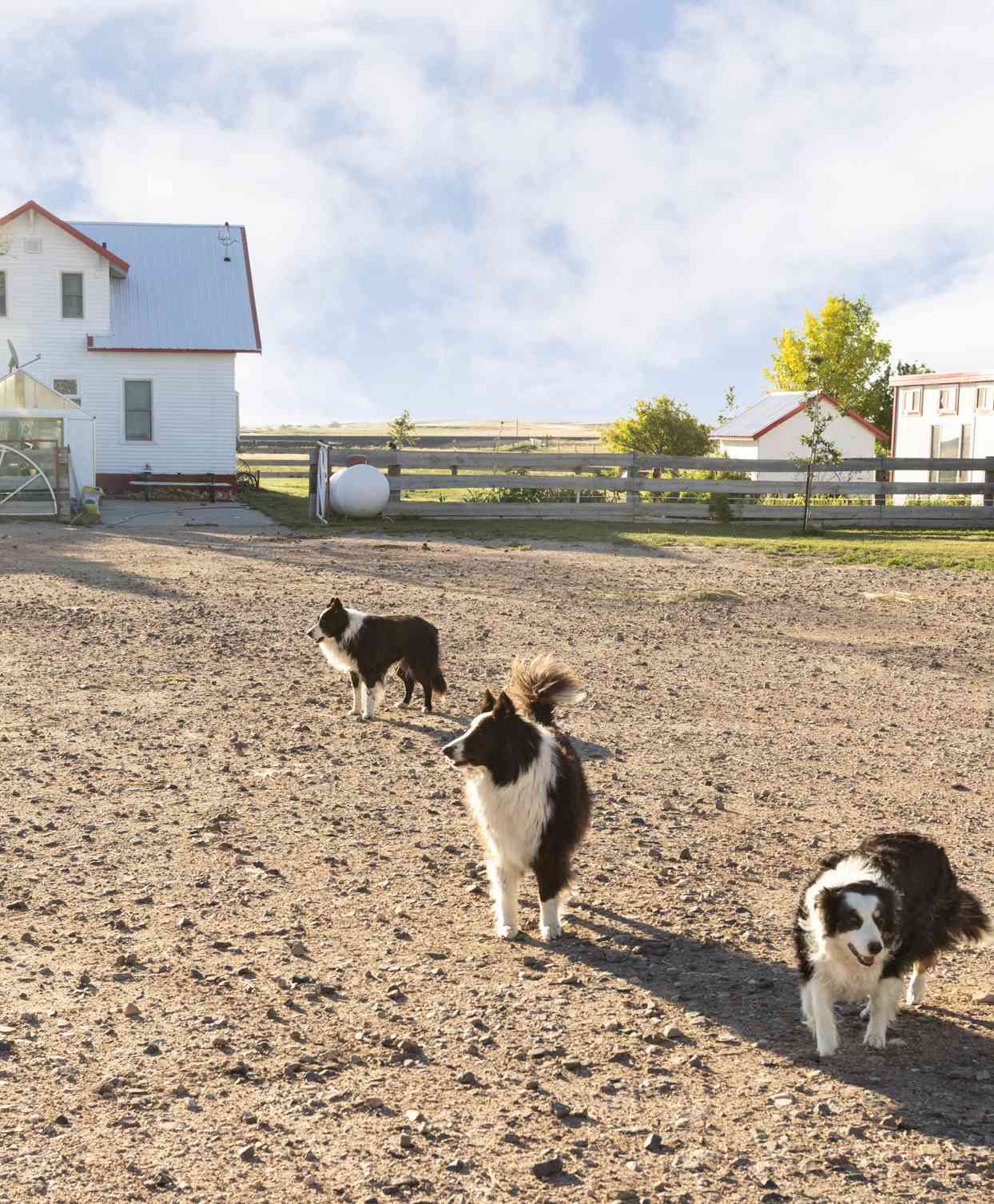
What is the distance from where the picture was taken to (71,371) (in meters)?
37.6

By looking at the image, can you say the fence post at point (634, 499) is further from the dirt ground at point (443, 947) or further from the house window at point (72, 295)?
the house window at point (72, 295)

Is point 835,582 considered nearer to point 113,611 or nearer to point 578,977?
point 113,611

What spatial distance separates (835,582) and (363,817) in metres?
12.8

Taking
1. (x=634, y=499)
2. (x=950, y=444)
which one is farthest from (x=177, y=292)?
(x=950, y=444)

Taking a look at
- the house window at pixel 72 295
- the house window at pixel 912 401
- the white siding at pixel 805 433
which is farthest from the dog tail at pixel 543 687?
the white siding at pixel 805 433

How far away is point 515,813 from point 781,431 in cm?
5246

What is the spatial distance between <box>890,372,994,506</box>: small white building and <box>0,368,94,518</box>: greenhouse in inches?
853

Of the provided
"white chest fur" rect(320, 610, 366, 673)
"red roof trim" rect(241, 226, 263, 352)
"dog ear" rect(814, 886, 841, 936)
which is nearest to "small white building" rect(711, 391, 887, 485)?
"red roof trim" rect(241, 226, 263, 352)

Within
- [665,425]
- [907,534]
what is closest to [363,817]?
[907,534]

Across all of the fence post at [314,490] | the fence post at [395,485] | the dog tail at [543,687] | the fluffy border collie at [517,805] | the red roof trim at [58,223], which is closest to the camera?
the fluffy border collie at [517,805]

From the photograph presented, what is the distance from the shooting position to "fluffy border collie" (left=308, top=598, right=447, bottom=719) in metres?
10.9

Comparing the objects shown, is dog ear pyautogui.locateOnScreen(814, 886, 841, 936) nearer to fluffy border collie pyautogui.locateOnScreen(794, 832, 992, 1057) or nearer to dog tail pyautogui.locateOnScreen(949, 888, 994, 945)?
fluffy border collie pyautogui.locateOnScreen(794, 832, 992, 1057)

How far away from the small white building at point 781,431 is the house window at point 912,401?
22.6 feet

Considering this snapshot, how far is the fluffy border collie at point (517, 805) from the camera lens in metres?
6.26
